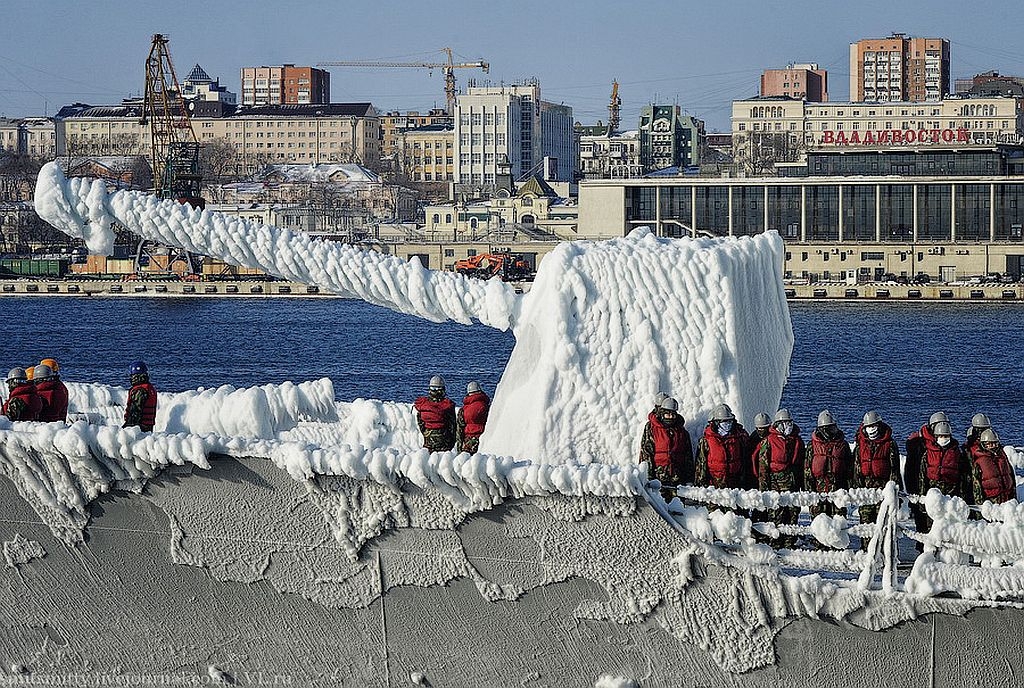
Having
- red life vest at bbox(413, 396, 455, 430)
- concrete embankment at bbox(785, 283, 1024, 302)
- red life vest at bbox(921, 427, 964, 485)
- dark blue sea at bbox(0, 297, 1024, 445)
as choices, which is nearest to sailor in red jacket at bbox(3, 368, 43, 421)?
red life vest at bbox(413, 396, 455, 430)

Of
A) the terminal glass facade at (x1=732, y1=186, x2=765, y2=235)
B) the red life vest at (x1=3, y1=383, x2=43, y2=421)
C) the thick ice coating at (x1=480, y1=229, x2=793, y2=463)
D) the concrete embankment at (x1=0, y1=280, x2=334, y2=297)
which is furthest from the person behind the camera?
the terminal glass facade at (x1=732, y1=186, x2=765, y2=235)

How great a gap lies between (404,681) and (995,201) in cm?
9912

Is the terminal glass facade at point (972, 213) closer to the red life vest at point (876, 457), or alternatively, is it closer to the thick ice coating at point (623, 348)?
the thick ice coating at point (623, 348)

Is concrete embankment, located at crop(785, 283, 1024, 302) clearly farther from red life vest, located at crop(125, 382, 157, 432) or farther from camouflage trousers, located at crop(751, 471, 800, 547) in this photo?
camouflage trousers, located at crop(751, 471, 800, 547)

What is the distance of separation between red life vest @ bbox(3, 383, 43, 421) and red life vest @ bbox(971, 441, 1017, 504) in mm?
6797

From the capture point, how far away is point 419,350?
61.5 m

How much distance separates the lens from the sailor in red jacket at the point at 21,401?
40.8 ft

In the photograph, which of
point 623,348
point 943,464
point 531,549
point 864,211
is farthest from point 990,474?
point 864,211

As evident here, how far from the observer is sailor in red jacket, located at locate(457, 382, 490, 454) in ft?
43.8

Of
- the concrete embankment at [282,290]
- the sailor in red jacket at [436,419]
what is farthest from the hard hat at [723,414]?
the concrete embankment at [282,290]

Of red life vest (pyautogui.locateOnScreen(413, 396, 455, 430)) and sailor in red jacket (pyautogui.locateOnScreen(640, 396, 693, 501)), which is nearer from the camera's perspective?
sailor in red jacket (pyautogui.locateOnScreen(640, 396, 693, 501))

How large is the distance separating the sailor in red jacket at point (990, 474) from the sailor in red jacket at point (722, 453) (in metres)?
1.51

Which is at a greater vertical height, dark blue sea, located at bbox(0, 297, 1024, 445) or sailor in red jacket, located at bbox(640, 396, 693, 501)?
sailor in red jacket, located at bbox(640, 396, 693, 501)

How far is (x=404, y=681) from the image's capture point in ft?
38.8
